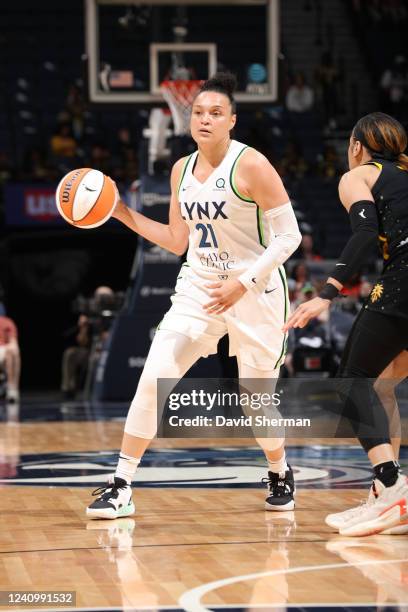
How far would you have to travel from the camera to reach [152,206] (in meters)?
13.7

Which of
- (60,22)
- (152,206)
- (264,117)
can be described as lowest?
(152,206)

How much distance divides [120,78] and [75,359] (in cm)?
438

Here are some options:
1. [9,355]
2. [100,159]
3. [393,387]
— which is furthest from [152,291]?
[393,387]

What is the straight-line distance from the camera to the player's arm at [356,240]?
15.7ft

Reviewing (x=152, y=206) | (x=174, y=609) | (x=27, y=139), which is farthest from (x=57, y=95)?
(x=174, y=609)

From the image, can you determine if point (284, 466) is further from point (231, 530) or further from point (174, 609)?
point (174, 609)

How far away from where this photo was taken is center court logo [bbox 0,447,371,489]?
686 centimetres

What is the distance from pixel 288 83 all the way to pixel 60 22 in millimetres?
4668

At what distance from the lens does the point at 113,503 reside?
18.1ft

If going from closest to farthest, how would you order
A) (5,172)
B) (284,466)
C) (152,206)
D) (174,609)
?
(174,609), (284,466), (152,206), (5,172)

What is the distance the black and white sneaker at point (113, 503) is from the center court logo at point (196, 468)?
1106mm

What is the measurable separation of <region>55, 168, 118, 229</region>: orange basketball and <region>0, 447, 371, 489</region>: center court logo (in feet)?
5.89

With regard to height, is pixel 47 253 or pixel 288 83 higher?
pixel 288 83

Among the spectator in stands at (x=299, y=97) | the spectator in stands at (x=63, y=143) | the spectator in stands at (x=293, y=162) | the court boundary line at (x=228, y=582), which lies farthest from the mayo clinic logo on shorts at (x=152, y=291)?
the court boundary line at (x=228, y=582)
